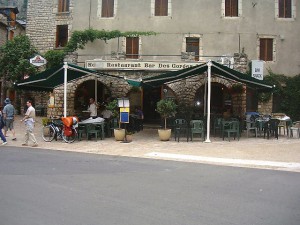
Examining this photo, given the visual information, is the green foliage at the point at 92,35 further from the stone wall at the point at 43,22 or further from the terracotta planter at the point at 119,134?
the terracotta planter at the point at 119,134

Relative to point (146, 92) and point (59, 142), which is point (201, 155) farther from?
point (146, 92)

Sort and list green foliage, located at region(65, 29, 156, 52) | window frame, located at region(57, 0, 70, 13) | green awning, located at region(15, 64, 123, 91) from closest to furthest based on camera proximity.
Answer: green awning, located at region(15, 64, 123, 91)
green foliage, located at region(65, 29, 156, 52)
window frame, located at region(57, 0, 70, 13)

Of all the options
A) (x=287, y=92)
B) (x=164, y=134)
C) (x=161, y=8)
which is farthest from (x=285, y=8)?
(x=164, y=134)

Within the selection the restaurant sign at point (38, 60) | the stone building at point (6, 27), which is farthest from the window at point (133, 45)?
the stone building at point (6, 27)

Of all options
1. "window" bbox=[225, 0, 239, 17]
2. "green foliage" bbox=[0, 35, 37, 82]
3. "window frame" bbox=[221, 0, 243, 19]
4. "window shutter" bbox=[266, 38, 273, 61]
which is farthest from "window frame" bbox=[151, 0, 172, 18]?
"green foliage" bbox=[0, 35, 37, 82]

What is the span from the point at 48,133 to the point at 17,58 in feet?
40.9

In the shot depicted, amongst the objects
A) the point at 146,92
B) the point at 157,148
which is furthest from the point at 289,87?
the point at 157,148

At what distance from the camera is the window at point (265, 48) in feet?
72.3

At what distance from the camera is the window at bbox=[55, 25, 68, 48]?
24.0 meters

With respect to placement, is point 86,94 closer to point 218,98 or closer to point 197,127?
point 218,98

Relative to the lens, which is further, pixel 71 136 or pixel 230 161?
pixel 71 136

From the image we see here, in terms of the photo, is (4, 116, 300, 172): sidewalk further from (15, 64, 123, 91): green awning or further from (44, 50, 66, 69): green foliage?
(44, 50, 66, 69): green foliage

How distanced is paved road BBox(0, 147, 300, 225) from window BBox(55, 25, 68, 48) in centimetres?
1744

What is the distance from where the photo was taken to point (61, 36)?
24203mm
